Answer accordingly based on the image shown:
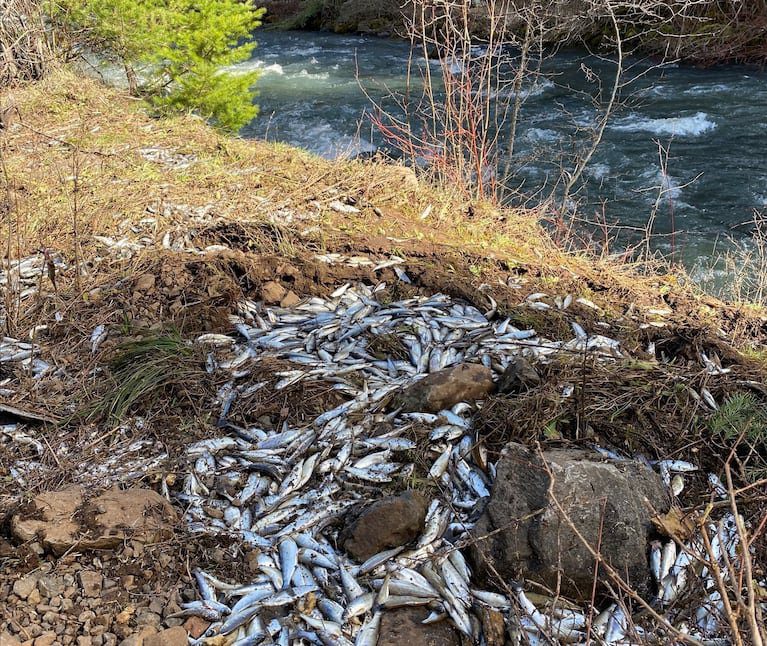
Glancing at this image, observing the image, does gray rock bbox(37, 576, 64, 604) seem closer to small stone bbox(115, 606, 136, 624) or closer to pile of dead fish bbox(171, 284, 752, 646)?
small stone bbox(115, 606, 136, 624)

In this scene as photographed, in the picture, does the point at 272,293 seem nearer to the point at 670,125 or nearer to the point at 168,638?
the point at 168,638

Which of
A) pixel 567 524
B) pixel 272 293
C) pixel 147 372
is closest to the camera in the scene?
pixel 567 524

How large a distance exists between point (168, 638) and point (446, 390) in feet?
5.01

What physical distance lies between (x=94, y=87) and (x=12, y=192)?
378cm

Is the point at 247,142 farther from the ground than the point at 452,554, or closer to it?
farther from the ground

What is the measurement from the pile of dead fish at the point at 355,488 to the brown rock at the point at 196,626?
0.08ft

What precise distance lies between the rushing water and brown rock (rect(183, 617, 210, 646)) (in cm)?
494

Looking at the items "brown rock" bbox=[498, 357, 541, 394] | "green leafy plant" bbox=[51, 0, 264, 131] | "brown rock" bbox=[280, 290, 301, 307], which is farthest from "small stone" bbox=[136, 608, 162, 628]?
"green leafy plant" bbox=[51, 0, 264, 131]

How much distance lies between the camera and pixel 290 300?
13.5 feet

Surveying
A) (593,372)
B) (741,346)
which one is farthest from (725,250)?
(593,372)

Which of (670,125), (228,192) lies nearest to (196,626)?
(228,192)

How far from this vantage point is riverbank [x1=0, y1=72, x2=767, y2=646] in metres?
2.45

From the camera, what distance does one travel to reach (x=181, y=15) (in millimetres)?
7688

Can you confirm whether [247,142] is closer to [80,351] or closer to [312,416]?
A: [80,351]
